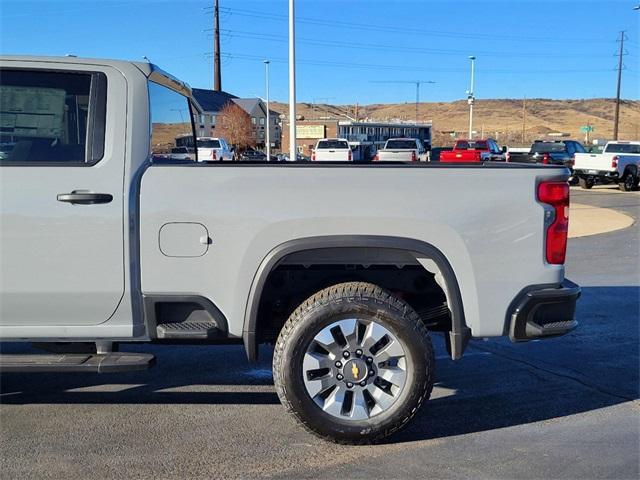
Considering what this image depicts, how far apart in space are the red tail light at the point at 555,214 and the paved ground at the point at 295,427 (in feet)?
3.92

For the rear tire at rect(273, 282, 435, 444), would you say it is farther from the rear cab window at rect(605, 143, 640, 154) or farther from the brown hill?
the brown hill

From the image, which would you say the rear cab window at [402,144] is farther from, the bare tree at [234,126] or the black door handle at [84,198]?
the bare tree at [234,126]

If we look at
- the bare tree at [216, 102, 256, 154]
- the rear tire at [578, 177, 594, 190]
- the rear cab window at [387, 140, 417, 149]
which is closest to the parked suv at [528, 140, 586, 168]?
the rear tire at [578, 177, 594, 190]

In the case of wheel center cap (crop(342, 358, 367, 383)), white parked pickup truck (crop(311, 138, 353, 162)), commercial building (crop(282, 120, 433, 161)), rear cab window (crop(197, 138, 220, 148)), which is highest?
commercial building (crop(282, 120, 433, 161))

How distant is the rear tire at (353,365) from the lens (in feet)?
12.4

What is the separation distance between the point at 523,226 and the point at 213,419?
234 centimetres

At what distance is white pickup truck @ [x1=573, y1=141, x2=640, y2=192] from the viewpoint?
84.7ft

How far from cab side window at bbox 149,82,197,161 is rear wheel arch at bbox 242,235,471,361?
41.1 inches

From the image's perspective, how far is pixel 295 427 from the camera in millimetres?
4195

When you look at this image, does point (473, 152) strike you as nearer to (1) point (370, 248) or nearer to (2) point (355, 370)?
(1) point (370, 248)

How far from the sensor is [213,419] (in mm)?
4316

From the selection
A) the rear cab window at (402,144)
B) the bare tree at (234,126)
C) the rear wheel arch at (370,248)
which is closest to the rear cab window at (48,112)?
the rear wheel arch at (370,248)

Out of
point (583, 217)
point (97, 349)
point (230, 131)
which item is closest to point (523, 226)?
point (97, 349)

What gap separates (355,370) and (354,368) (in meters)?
0.01
